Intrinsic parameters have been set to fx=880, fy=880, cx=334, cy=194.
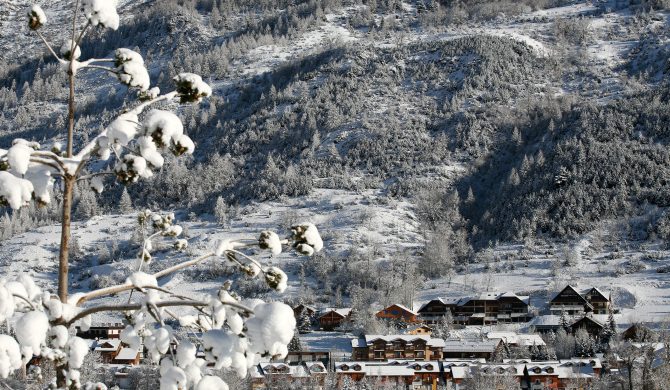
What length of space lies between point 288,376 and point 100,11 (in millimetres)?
45756

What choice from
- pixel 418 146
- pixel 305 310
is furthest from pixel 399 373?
pixel 418 146

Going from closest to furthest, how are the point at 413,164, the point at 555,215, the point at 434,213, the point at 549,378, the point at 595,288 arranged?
1. the point at 549,378
2. the point at 595,288
3. the point at 555,215
4. the point at 434,213
5. the point at 413,164

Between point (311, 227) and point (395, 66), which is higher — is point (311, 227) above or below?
above

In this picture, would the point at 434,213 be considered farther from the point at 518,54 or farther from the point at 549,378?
the point at 549,378

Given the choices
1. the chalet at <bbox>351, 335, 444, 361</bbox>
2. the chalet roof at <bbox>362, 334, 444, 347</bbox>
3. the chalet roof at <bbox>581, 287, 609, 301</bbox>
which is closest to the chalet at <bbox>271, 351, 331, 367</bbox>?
the chalet at <bbox>351, 335, 444, 361</bbox>

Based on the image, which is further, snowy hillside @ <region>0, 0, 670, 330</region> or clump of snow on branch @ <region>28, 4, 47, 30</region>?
snowy hillside @ <region>0, 0, 670, 330</region>

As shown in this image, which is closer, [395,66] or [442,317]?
[442,317]

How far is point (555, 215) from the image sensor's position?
102188 mm

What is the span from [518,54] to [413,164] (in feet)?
129

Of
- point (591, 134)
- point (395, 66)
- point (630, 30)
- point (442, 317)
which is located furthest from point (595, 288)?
point (630, 30)

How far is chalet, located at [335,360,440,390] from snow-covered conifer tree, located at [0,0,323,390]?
156 feet

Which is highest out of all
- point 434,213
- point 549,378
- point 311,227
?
point 311,227

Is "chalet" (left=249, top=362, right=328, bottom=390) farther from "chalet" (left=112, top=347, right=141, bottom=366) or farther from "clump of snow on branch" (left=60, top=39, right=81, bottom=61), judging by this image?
"clump of snow on branch" (left=60, top=39, right=81, bottom=61)

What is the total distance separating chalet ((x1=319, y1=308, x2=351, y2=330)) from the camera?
247 feet
